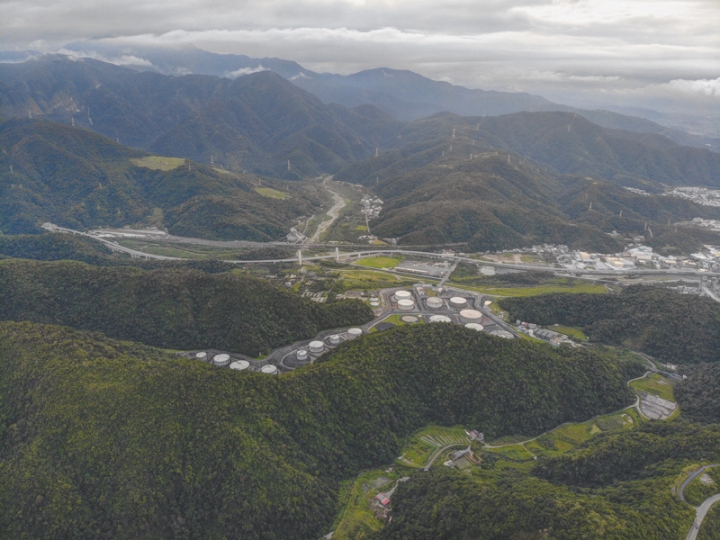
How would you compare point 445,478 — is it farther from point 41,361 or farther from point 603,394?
point 41,361

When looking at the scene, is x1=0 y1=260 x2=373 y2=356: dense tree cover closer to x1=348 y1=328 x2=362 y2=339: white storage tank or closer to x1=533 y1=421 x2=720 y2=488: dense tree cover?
x1=348 y1=328 x2=362 y2=339: white storage tank

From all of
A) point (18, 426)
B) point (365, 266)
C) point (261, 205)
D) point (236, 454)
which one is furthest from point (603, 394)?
point (261, 205)

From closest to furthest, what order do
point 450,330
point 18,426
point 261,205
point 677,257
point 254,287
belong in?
1. point 18,426
2. point 450,330
3. point 254,287
4. point 677,257
5. point 261,205

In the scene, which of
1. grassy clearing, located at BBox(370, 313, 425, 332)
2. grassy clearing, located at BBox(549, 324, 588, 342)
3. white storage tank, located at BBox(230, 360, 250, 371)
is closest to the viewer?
white storage tank, located at BBox(230, 360, 250, 371)

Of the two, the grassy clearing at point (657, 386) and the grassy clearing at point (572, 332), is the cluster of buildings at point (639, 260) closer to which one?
the grassy clearing at point (572, 332)

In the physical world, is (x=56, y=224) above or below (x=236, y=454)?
below

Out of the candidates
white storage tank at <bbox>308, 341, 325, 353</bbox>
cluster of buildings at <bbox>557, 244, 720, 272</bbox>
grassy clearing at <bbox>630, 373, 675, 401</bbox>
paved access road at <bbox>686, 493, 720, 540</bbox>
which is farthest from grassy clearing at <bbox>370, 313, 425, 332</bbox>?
cluster of buildings at <bbox>557, 244, 720, 272</bbox>

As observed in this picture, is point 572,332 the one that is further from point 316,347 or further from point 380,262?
point 380,262
